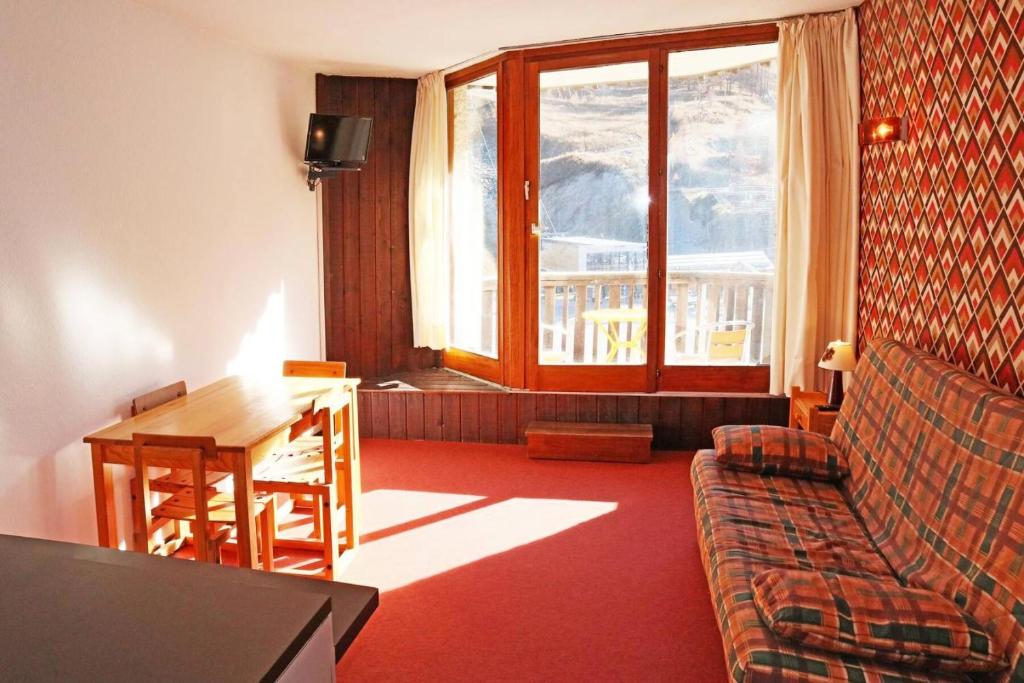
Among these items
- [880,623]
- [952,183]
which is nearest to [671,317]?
[952,183]

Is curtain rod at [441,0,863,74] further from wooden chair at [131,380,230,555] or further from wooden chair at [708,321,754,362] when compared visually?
wooden chair at [131,380,230,555]

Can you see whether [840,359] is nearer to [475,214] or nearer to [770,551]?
[770,551]

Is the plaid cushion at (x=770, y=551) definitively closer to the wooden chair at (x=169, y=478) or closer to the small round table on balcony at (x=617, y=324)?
the small round table on balcony at (x=617, y=324)

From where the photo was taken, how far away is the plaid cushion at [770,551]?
5.68ft

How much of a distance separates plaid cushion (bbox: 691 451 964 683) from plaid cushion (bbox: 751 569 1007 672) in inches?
1.5

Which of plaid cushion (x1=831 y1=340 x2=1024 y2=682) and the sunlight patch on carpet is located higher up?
plaid cushion (x1=831 y1=340 x2=1024 y2=682)

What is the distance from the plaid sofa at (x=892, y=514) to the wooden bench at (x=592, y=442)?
48.0 inches

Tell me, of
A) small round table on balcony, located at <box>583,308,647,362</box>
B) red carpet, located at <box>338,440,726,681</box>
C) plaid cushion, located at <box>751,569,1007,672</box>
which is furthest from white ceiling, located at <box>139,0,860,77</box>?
plaid cushion, located at <box>751,569,1007,672</box>

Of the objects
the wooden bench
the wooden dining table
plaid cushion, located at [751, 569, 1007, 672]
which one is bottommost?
the wooden bench

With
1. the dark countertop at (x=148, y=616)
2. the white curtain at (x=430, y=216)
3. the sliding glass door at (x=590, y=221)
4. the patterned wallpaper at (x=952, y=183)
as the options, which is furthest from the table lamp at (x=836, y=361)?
the dark countertop at (x=148, y=616)

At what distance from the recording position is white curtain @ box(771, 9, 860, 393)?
4.11 metres

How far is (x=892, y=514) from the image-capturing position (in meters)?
2.47

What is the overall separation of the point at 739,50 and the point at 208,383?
3390 millimetres

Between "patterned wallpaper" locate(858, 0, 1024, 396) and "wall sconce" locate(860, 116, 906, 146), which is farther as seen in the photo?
"wall sconce" locate(860, 116, 906, 146)
